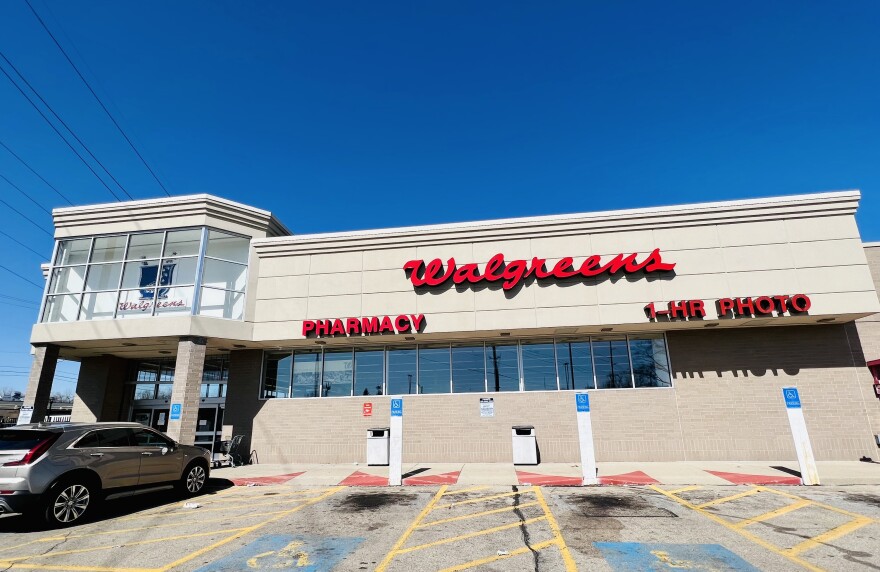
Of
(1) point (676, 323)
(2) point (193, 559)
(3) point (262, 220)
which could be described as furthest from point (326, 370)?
(1) point (676, 323)

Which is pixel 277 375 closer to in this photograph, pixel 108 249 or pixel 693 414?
pixel 108 249

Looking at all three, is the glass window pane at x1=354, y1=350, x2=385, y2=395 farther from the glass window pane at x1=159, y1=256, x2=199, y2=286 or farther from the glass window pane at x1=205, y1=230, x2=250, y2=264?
the glass window pane at x1=159, y1=256, x2=199, y2=286

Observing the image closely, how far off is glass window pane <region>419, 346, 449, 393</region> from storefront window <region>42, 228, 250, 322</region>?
6.66 meters

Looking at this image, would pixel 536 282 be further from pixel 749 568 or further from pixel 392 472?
pixel 749 568

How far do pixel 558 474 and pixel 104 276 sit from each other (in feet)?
57.9

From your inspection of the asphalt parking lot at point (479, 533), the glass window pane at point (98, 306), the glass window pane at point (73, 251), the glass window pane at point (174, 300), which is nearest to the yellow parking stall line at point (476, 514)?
the asphalt parking lot at point (479, 533)

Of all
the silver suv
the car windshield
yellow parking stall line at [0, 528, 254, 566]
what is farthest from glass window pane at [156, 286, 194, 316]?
yellow parking stall line at [0, 528, 254, 566]

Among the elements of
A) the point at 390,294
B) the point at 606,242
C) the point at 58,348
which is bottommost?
the point at 58,348

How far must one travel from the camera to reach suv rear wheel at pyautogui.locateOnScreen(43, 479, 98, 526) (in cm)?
739

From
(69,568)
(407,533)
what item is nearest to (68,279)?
(69,568)

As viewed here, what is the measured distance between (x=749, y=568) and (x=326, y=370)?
13.8 m

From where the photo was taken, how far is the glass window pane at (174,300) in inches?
627

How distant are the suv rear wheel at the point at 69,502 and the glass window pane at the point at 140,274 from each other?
407 inches

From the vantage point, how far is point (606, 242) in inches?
587
